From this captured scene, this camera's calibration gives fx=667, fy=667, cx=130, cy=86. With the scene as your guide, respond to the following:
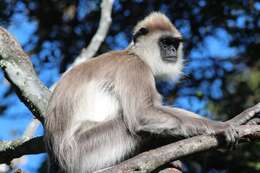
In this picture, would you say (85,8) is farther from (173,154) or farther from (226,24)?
(173,154)

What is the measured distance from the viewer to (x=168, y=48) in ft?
26.6

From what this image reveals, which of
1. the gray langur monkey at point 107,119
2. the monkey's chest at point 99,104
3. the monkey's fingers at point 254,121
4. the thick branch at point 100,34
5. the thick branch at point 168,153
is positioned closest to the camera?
the thick branch at point 168,153

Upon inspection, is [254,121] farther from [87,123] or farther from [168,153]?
[87,123]

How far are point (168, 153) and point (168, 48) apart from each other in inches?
107

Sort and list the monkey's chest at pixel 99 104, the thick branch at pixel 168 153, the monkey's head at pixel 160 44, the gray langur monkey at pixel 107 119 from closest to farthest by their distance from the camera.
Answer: the thick branch at pixel 168 153, the gray langur monkey at pixel 107 119, the monkey's chest at pixel 99 104, the monkey's head at pixel 160 44

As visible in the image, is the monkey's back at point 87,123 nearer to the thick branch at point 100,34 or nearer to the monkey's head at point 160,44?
the monkey's head at point 160,44

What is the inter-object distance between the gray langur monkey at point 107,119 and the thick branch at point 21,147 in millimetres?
381

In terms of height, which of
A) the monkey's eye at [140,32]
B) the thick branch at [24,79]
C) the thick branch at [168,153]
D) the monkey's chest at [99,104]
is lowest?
the thick branch at [168,153]

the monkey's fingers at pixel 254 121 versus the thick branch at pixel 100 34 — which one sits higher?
the thick branch at pixel 100 34

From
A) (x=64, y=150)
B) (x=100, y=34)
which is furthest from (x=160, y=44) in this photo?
(x=64, y=150)

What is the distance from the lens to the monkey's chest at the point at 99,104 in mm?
6902

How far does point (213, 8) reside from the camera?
1078 cm

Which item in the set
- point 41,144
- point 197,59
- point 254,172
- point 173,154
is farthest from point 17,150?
point 197,59

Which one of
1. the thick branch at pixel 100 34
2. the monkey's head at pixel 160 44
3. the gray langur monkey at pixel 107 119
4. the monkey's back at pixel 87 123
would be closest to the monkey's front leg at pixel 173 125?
the gray langur monkey at pixel 107 119
